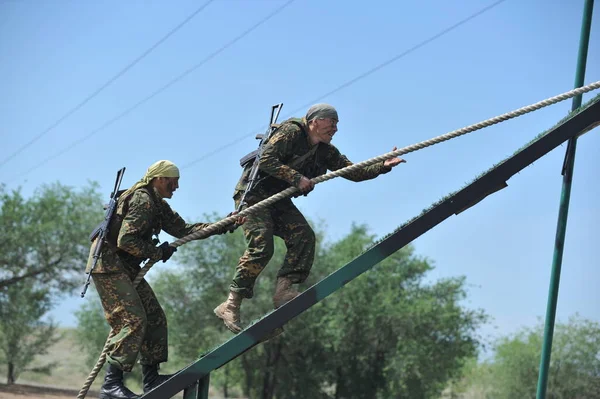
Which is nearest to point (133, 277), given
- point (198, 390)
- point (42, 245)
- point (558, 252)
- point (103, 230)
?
point (103, 230)

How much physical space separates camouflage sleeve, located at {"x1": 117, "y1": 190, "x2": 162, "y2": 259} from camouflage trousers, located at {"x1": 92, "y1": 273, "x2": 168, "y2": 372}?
31cm

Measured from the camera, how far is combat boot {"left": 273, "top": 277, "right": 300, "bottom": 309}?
716cm

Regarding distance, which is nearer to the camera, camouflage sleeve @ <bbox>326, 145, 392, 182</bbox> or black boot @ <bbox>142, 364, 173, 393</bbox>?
black boot @ <bbox>142, 364, 173, 393</bbox>

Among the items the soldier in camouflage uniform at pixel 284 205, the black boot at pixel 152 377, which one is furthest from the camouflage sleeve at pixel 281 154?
the black boot at pixel 152 377

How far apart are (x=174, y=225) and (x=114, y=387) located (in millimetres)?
1473

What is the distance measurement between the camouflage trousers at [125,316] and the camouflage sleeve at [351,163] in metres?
2.06

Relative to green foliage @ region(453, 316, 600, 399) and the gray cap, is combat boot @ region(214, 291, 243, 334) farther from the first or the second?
green foliage @ region(453, 316, 600, 399)

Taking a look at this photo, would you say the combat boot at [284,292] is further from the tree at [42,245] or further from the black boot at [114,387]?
the tree at [42,245]

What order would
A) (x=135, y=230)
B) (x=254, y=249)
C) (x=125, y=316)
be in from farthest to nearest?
(x=254, y=249) < (x=125, y=316) < (x=135, y=230)

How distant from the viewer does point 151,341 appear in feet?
23.6

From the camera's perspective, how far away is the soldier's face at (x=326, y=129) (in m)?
7.23

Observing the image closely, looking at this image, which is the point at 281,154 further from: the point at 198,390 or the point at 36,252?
the point at 36,252

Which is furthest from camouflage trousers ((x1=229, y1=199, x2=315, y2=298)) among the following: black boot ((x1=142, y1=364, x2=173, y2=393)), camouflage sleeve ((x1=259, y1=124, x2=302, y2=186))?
black boot ((x1=142, y1=364, x2=173, y2=393))

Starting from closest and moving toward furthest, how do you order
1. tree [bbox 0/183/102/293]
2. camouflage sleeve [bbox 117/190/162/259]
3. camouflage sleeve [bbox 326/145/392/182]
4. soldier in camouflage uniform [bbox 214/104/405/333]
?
camouflage sleeve [bbox 117/190/162/259], soldier in camouflage uniform [bbox 214/104/405/333], camouflage sleeve [bbox 326/145/392/182], tree [bbox 0/183/102/293]
